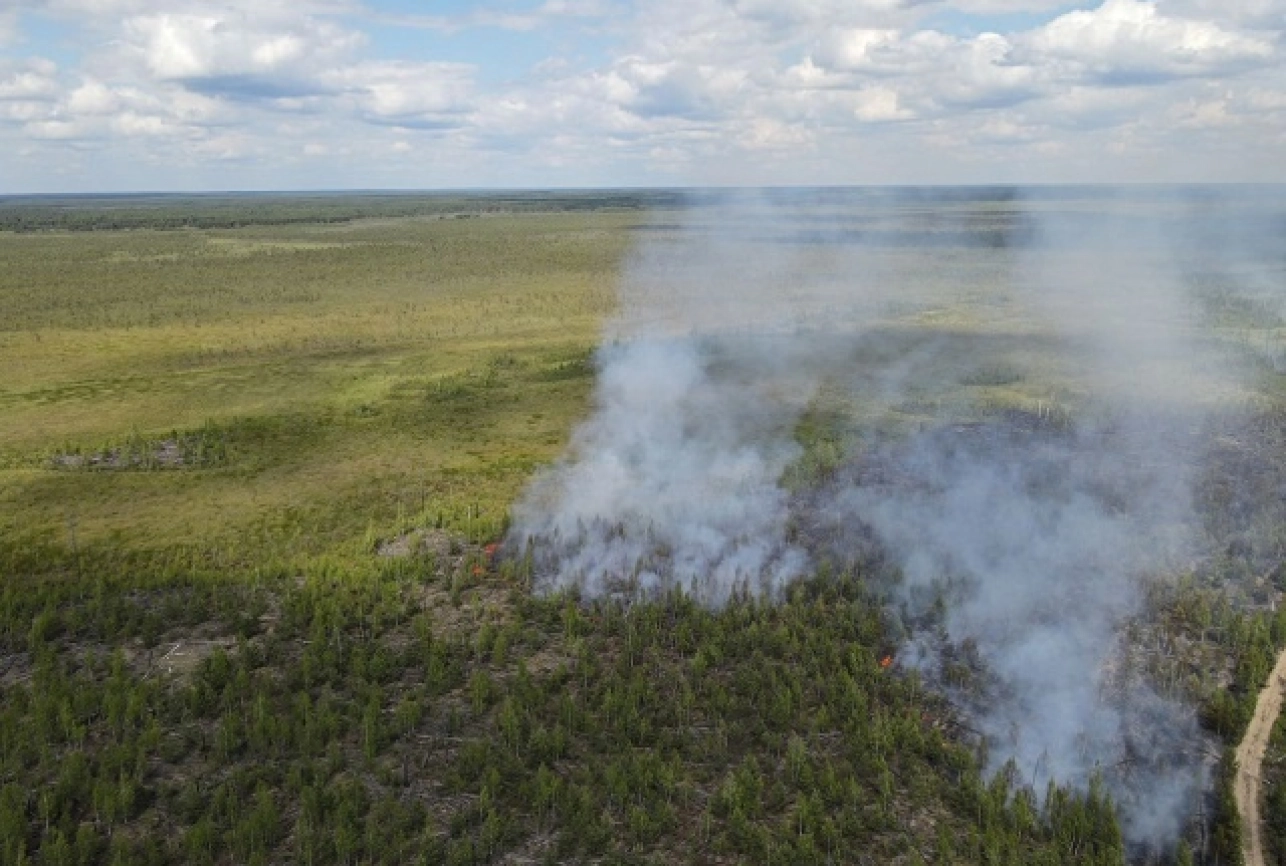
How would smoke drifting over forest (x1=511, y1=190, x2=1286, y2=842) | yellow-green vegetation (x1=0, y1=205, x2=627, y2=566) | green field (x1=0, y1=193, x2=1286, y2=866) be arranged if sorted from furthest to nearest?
yellow-green vegetation (x1=0, y1=205, x2=627, y2=566)
smoke drifting over forest (x1=511, y1=190, x2=1286, y2=842)
green field (x1=0, y1=193, x2=1286, y2=866)

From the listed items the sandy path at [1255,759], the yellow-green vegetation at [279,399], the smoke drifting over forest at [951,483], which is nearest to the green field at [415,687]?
the yellow-green vegetation at [279,399]

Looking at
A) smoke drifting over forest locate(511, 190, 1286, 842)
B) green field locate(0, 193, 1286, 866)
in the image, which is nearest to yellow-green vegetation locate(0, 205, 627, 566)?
green field locate(0, 193, 1286, 866)

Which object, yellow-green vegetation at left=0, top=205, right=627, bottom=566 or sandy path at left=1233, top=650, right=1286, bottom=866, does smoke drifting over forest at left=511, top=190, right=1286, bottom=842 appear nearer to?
sandy path at left=1233, top=650, right=1286, bottom=866

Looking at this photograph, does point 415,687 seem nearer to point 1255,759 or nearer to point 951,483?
point 1255,759

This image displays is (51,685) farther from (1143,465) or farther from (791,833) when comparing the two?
(1143,465)

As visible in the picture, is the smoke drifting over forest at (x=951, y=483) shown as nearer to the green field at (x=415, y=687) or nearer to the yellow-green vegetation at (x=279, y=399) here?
the green field at (x=415, y=687)

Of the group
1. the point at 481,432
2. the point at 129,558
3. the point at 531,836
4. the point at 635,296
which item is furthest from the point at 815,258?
the point at 531,836
